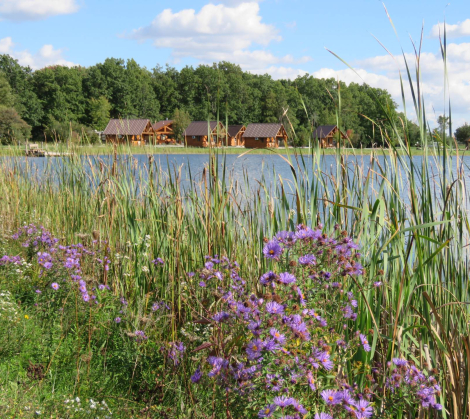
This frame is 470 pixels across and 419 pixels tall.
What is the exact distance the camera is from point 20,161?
18.6ft

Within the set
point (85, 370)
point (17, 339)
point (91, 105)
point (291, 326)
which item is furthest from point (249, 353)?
point (91, 105)

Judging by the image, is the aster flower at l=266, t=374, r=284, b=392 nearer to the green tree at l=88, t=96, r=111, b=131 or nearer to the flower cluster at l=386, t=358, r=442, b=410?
the flower cluster at l=386, t=358, r=442, b=410

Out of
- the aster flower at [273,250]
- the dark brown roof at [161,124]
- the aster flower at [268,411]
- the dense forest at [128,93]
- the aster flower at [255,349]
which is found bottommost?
the aster flower at [268,411]

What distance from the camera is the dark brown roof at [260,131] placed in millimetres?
56656

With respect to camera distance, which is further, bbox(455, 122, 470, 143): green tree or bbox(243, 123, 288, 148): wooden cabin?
bbox(243, 123, 288, 148): wooden cabin

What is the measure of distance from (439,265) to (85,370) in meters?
1.61

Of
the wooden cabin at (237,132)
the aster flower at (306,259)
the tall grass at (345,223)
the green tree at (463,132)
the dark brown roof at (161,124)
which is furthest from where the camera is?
the dark brown roof at (161,124)

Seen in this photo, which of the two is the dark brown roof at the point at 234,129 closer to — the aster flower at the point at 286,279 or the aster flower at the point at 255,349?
the aster flower at the point at 286,279

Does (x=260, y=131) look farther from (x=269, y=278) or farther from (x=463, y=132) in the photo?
(x=269, y=278)


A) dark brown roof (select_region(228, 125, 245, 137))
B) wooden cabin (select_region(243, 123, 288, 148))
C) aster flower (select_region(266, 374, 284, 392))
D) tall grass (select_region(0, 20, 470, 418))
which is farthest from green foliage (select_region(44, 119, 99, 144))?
dark brown roof (select_region(228, 125, 245, 137))

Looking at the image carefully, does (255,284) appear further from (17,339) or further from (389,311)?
(17,339)

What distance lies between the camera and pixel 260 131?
5838 centimetres

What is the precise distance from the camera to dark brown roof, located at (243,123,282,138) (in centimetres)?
5666

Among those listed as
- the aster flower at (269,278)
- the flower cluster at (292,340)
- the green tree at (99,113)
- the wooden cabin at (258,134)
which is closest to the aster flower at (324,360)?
the flower cluster at (292,340)
